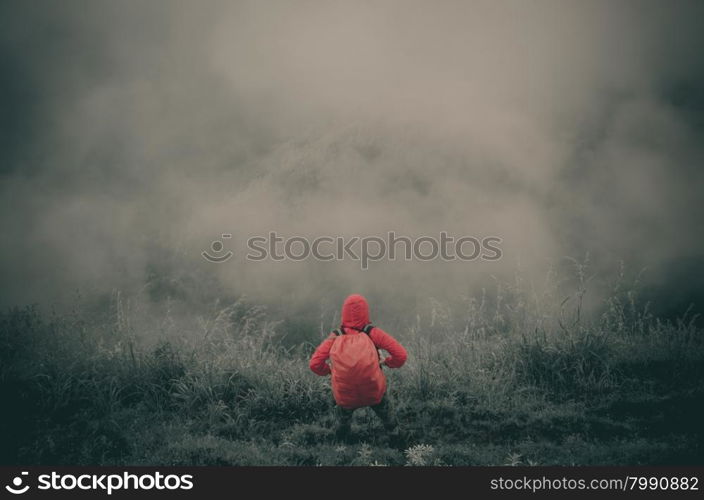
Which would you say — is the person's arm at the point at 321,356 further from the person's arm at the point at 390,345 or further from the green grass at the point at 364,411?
the green grass at the point at 364,411

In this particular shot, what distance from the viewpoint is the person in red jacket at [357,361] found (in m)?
3.79

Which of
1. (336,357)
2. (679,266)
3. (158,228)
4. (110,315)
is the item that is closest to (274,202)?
(158,228)

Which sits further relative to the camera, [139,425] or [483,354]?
[483,354]

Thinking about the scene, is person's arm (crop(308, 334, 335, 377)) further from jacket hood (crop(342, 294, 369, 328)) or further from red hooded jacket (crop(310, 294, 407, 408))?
jacket hood (crop(342, 294, 369, 328))

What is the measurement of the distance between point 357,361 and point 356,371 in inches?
3.3

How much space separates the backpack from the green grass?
0.48 metres

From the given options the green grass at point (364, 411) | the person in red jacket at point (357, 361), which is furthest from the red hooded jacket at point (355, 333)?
the green grass at point (364, 411)

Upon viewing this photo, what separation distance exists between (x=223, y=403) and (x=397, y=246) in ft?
97.8

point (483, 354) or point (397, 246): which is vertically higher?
point (397, 246)

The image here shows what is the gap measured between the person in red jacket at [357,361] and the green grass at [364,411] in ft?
1.42

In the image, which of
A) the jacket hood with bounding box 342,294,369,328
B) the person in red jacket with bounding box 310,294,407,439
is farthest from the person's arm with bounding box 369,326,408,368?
Answer: the jacket hood with bounding box 342,294,369,328

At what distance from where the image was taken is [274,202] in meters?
29.6

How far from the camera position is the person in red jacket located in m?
3.79

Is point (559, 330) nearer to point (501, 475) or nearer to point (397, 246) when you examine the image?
point (501, 475)
